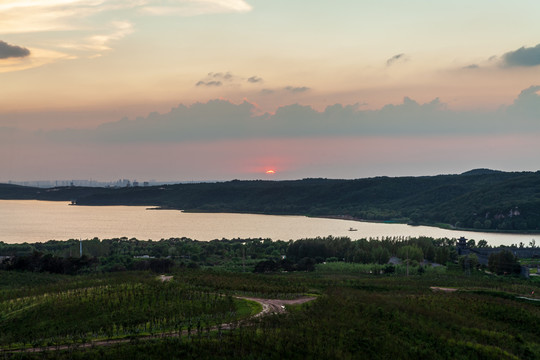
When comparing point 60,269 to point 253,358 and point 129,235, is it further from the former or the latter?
point 129,235

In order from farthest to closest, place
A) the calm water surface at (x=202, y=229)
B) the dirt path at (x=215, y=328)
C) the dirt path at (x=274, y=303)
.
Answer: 1. the calm water surface at (x=202, y=229)
2. the dirt path at (x=274, y=303)
3. the dirt path at (x=215, y=328)

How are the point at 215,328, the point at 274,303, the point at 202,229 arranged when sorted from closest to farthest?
the point at 215,328 < the point at 274,303 < the point at 202,229

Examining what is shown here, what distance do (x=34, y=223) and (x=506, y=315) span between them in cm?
14322

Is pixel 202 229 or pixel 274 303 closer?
pixel 274 303

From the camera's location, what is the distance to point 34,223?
15462cm

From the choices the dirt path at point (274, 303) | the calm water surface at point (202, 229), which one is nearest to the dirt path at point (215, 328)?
the dirt path at point (274, 303)

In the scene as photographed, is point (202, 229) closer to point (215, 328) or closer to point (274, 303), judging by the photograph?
point (274, 303)

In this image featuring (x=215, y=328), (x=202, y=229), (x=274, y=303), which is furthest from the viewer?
(x=202, y=229)

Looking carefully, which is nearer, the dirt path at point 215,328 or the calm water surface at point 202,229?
the dirt path at point 215,328

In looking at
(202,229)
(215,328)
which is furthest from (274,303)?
(202,229)

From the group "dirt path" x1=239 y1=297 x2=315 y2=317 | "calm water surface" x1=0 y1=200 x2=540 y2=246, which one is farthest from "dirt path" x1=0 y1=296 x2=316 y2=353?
"calm water surface" x1=0 y1=200 x2=540 y2=246

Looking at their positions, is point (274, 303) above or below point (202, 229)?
below

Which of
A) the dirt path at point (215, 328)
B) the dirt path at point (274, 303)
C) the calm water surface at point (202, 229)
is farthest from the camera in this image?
the calm water surface at point (202, 229)

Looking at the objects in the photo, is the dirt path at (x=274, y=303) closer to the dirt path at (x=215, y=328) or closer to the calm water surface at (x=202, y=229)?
the dirt path at (x=215, y=328)
